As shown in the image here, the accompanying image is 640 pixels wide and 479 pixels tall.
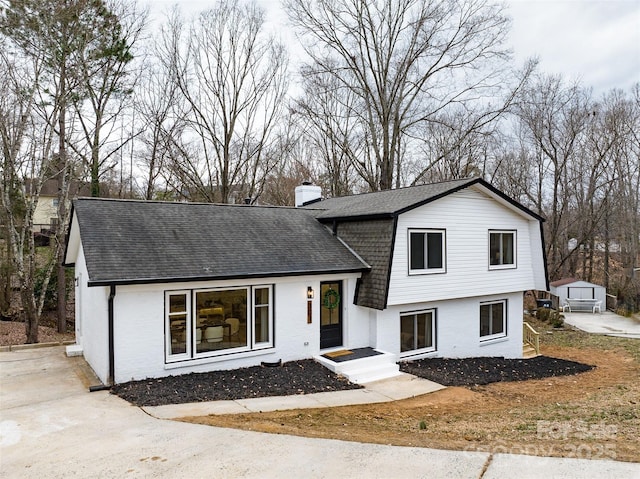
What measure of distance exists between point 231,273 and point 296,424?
4.04 meters

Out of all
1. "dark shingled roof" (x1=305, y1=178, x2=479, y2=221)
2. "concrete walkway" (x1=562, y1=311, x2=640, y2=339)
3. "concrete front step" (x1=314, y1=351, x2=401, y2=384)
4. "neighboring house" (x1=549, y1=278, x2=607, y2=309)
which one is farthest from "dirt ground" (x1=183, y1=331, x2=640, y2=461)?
"neighboring house" (x1=549, y1=278, x2=607, y2=309)

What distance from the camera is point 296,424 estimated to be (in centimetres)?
672

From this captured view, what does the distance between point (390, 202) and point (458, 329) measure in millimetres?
4426

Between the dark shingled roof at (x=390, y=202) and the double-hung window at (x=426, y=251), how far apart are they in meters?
0.87

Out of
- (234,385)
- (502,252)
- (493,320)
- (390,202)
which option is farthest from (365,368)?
(502,252)

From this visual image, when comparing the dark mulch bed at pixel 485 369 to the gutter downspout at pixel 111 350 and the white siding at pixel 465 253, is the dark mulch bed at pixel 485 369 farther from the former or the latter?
the gutter downspout at pixel 111 350

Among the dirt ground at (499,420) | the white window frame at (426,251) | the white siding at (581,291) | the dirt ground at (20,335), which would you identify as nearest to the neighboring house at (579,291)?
the white siding at (581,291)

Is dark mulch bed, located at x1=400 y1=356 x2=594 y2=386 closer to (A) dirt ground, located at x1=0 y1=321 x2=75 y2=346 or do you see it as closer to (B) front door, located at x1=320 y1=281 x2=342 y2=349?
(B) front door, located at x1=320 y1=281 x2=342 y2=349

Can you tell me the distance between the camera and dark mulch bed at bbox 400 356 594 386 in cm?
1070

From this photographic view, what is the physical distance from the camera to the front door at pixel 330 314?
1146cm

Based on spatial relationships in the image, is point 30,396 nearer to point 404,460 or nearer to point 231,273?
point 231,273

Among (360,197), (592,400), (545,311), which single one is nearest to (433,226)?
(360,197)

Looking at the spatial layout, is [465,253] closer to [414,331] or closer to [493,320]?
[414,331]

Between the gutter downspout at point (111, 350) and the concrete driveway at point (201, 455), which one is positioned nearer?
the concrete driveway at point (201, 455)
